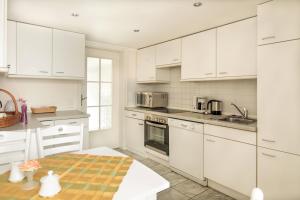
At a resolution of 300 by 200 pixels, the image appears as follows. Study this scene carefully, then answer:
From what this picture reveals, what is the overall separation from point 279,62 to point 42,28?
3.01 m

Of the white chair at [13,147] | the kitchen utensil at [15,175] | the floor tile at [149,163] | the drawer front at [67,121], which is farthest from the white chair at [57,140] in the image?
the floor tile at [149,163]

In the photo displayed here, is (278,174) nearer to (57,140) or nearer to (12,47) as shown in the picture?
(57,140)

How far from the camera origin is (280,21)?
1811mm

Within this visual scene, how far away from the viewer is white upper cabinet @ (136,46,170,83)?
3680 mm

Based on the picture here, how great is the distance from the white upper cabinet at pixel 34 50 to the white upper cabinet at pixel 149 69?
1727 mm

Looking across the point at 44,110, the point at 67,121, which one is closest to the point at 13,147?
the point at 67,121

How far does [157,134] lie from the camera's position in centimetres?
338

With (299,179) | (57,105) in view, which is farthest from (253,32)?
(57,105)

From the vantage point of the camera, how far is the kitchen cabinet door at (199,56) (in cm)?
268

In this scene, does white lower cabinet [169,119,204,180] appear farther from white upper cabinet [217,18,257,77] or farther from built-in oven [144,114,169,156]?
white upper cabinet [217,18,257,77]

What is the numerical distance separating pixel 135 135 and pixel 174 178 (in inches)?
50.3

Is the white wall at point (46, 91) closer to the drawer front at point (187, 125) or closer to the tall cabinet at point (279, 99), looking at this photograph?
the drawer front at point (187, 125)

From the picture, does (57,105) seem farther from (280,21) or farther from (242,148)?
(280,21)

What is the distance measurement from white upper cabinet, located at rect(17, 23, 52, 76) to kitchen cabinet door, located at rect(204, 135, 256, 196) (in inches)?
98.6
